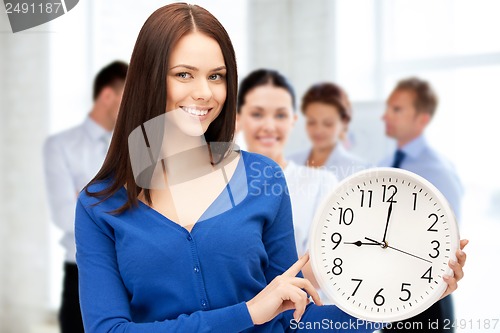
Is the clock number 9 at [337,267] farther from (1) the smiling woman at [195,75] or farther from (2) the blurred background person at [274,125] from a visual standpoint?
(2) the blurred background person at [274,125]

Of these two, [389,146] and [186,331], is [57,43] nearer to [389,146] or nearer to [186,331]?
[389,146]

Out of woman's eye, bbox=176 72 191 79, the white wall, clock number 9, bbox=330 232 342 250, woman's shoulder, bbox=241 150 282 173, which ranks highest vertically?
woman's eye, bbox=176 72 191 79

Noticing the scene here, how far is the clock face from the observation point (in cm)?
105

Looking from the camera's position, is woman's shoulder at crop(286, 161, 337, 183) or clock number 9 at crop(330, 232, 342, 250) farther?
woman's shoulder at crop(286, 161, 337, 183)

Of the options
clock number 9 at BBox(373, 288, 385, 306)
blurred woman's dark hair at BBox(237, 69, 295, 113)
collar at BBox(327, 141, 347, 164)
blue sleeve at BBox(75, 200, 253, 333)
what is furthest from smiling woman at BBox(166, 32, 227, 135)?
collar at BBox(327, 141, 347, 164)

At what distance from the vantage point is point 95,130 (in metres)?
2.92

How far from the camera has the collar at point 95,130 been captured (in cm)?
290

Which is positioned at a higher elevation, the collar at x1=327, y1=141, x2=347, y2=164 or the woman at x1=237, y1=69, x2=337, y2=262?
the woman at x1=237, y1=69, x2=337, y2=262

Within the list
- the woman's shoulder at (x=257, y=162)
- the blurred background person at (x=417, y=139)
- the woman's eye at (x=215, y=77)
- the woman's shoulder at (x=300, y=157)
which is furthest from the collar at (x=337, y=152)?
the woman's eye at (x=215, y=77)

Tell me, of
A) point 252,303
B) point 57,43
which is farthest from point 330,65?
point 252,303

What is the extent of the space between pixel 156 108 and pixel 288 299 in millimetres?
375

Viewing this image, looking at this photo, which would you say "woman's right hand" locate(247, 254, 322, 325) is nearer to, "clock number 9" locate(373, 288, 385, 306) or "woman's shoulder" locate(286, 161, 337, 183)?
"clock number 9" locate(373, 288, 385, 306)

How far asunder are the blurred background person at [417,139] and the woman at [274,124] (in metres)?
0.80

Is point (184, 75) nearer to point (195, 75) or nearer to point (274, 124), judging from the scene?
point (195, 75)
